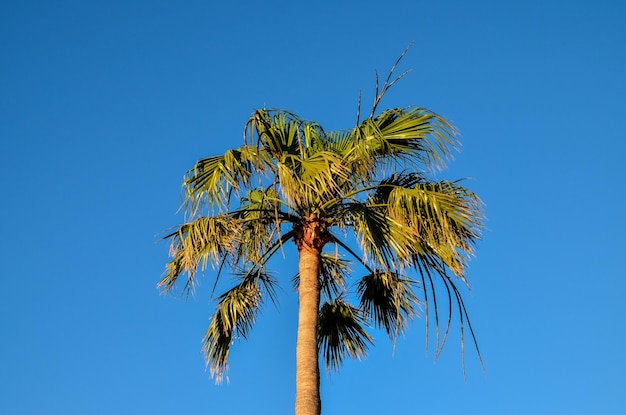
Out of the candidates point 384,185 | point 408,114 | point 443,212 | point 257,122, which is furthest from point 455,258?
point 257,122

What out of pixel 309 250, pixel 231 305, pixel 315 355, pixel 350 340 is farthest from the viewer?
pixel 350 340

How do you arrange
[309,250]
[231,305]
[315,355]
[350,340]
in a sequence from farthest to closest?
[350,340] → [231,305] → [309,250] → [315,355]

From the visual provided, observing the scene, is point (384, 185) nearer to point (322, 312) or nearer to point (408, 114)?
point (408, 114)

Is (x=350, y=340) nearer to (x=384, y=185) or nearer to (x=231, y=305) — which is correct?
(x=231, y=305)

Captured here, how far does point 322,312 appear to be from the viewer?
41.1 ft

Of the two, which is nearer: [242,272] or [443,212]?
[443,212]

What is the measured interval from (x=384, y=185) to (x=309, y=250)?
1122 millimetres

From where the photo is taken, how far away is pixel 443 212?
399 inches

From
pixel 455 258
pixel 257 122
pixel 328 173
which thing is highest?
pixel 257 122

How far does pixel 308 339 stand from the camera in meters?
9.80

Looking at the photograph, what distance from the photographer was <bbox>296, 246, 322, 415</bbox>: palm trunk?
945 cm

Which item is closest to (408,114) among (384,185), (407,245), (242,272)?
(384,185)

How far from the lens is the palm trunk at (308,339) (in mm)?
9445

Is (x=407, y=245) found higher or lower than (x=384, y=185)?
lower
